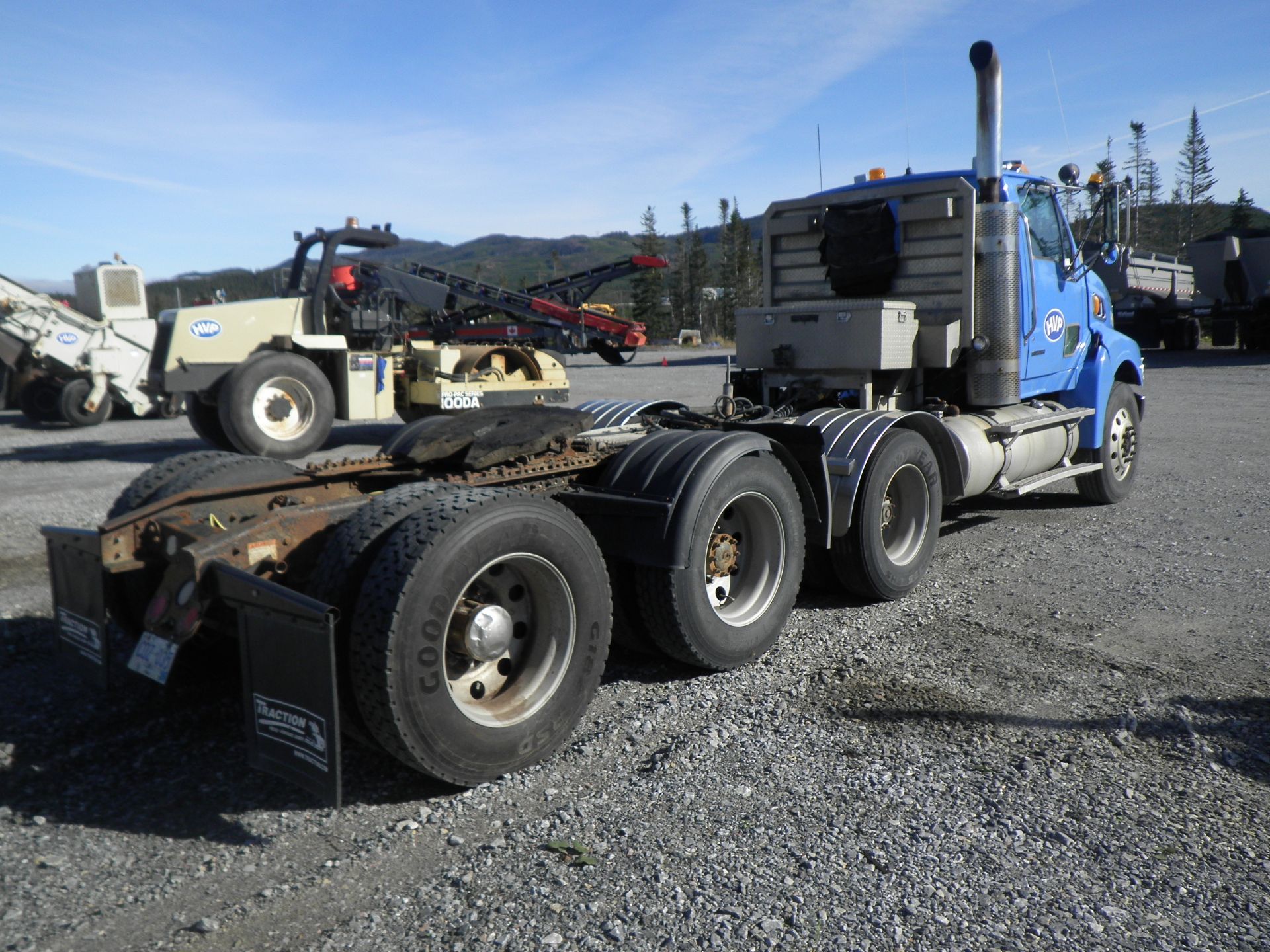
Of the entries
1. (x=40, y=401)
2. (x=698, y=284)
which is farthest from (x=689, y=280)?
(x=40, y=401)

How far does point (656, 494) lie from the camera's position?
4.51 metres

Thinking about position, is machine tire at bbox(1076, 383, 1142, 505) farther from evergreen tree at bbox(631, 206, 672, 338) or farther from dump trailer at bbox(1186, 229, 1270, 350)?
evergreen tree at bbox(631, 206, 672, 338)

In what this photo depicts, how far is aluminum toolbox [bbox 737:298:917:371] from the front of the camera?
666 centimetres

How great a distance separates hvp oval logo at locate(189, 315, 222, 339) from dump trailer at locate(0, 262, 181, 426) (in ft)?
14.9

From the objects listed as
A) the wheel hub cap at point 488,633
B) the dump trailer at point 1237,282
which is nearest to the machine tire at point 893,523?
the wheel hub cap at point 488,633

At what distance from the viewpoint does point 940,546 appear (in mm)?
7355

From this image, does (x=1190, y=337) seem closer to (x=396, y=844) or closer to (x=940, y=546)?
(x=940, y=546)

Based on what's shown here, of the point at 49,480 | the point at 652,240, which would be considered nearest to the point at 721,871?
the point at 49,480

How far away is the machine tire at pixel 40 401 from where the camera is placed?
16219 mm

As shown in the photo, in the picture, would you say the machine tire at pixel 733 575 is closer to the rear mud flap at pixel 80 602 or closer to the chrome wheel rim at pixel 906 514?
the chrome wheel rim at pixel 906 514

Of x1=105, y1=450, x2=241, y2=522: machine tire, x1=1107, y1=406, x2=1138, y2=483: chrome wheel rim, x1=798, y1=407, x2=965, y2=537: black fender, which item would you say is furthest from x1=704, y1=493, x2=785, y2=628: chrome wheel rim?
x1=1107, y1=406, x2=1138, y2=483: chrome wheel rim

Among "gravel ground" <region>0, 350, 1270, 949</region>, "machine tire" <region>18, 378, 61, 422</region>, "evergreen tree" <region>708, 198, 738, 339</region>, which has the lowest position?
"gravel ground" <region>0, 350, 1270, 949</region>

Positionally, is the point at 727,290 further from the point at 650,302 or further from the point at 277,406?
the point at 277,406

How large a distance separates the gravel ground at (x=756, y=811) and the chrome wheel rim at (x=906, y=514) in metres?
0.57
